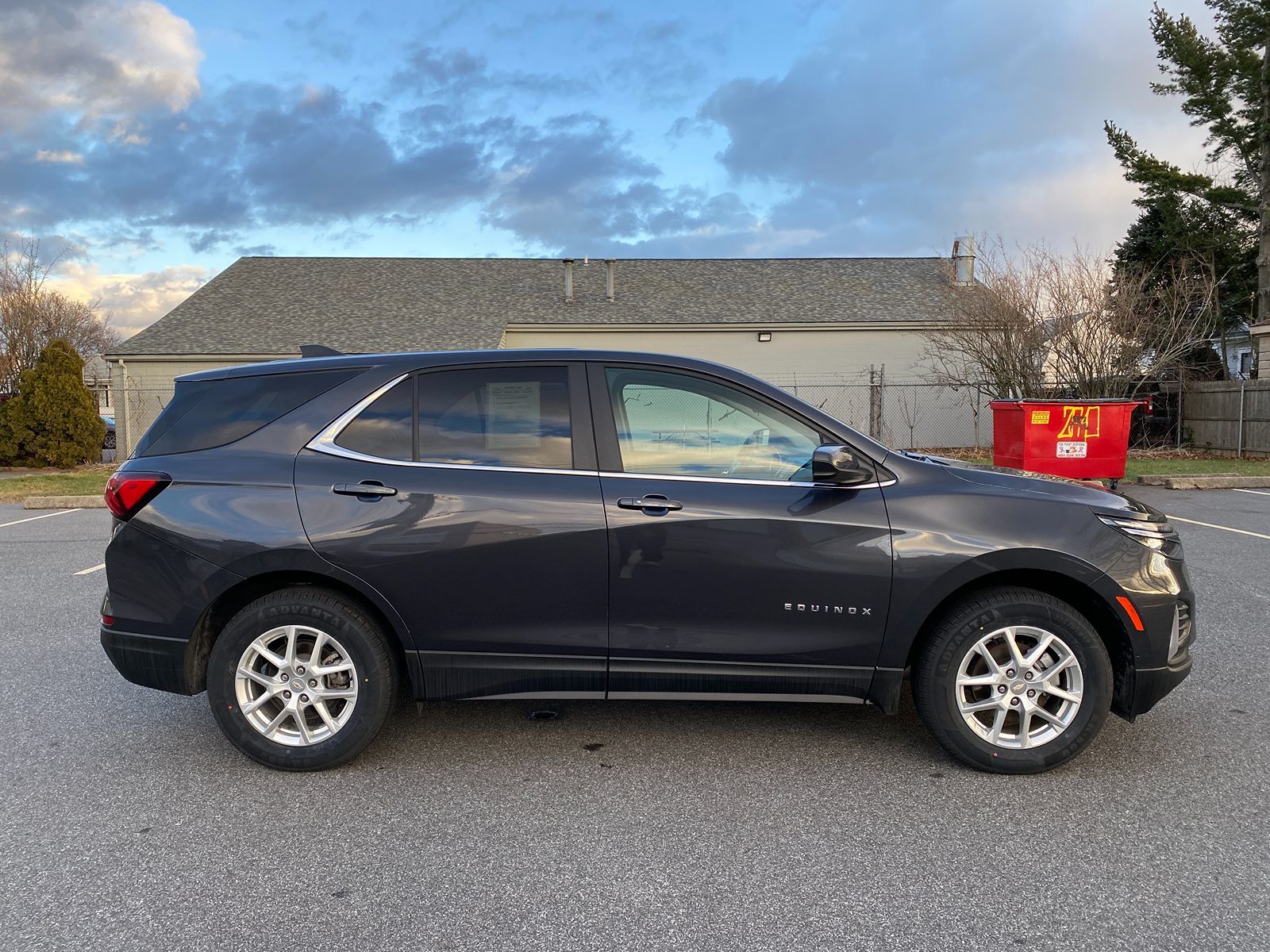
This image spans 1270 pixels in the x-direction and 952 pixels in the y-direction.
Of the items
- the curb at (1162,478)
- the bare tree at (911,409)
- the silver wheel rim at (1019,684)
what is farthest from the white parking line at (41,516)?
the bare tree at (911,409)

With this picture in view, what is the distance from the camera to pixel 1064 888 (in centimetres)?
276

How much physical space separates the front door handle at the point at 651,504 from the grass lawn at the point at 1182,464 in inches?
470

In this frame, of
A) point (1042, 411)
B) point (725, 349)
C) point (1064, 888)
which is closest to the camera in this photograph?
point (1064, 888)

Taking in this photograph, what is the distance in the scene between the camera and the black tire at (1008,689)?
352 centimetres

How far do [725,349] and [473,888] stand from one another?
916 inches

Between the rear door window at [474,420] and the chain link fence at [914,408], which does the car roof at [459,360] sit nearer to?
the rear door window at [474,420]

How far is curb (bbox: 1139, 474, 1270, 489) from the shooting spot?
45.9ft

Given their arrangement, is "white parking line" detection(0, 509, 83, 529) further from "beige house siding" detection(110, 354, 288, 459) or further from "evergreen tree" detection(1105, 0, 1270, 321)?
"evergreen tree" detection(1105, 0, 1270, 321)

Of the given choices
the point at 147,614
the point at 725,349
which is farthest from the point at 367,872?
the point at 725,349

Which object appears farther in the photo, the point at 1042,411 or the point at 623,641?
the point at 1042,411

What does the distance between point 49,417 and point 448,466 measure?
1915 cm

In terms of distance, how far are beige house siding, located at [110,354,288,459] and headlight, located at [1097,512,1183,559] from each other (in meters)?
22.3

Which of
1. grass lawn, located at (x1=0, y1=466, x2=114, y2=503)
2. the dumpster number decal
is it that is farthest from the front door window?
grass lawn, located at (x1=0, y1=466, x2=114, y2=503)

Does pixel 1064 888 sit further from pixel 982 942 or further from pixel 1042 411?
pixel 1042 411
